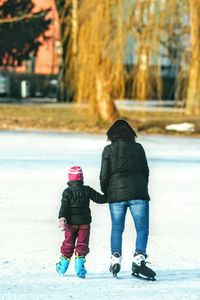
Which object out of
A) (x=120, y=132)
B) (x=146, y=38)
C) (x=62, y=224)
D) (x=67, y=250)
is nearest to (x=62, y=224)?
(x=62, y=224)

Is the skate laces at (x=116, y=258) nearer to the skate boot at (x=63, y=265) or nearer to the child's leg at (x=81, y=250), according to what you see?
the child's leg at (x=81, y=250)

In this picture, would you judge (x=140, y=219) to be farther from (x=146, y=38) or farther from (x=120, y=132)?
(x=146, y=38)

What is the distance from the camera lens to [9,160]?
64.5ft

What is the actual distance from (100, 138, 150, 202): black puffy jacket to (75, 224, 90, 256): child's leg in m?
0.32

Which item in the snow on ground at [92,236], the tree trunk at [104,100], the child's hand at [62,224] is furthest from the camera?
the tree trunk at [104,100]

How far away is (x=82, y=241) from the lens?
25.8ft

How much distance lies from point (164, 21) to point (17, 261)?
16.4m

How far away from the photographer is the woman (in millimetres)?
7973

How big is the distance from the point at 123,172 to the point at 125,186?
0.12 metres

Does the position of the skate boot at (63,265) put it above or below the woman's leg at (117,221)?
below

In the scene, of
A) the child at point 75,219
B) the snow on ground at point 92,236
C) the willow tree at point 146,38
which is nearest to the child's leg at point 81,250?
the child at point 75,219

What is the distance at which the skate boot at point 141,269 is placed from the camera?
7.75m

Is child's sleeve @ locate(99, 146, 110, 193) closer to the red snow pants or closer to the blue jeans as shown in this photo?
the blue jeans

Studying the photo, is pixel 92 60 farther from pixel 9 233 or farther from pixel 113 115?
pixel 9 233
